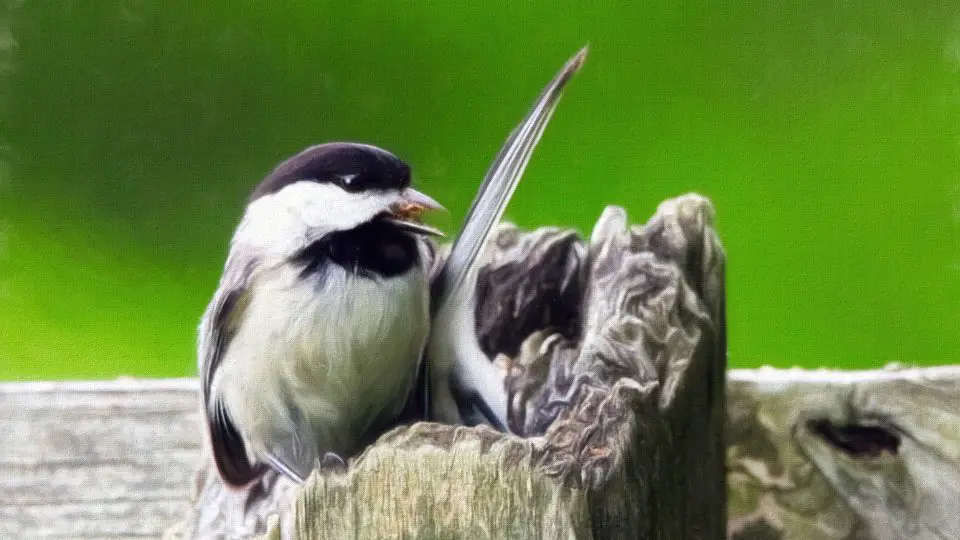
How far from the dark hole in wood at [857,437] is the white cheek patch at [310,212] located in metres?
0.53

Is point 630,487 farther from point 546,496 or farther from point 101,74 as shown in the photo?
point 101,74

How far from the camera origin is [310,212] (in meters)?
0.82

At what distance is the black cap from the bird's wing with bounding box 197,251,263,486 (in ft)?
0.35

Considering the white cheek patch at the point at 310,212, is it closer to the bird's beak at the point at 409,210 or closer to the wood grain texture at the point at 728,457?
the bird's beak at the point at 409,210

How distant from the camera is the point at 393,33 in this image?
97 cm

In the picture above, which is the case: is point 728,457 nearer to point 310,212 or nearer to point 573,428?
point 573,428

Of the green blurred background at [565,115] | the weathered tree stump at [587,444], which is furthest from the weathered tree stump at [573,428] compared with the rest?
the green blurred background at [565,115]

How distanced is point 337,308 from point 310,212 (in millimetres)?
96

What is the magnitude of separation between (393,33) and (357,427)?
43 centimetres

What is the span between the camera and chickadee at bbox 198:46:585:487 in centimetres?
81

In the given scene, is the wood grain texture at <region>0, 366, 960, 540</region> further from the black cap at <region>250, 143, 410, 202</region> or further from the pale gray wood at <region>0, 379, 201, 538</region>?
the black cap at <region>250, 143, 410, 202</region>

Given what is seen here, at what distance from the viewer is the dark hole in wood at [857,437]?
94 cm

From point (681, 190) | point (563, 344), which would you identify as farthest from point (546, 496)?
point (681, 190)

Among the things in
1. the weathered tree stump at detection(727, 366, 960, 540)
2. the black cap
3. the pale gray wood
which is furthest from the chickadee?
the weathered tree stump at detection(727, 366, 960, 540)
